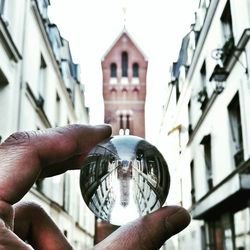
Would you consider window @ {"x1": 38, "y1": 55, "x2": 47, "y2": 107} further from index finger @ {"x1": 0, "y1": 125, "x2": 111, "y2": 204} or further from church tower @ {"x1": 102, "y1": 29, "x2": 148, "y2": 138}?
church tower @ {"x1": 102, "y1": 29, "x2": 148, "y2": 138}

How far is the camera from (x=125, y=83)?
47594 millimetres

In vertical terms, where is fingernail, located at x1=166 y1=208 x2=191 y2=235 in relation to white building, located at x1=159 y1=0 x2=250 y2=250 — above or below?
below

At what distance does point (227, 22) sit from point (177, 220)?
13.6 metres

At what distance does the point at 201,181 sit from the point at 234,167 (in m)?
4.82

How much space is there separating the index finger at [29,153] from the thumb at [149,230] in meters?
0.28

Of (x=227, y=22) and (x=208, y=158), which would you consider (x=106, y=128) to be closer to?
(x=227, y=22)

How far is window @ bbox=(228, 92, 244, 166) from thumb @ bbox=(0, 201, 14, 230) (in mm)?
11661

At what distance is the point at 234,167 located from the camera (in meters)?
12.9

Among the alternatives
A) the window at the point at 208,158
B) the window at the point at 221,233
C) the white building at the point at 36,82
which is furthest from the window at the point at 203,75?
the white building at the point at 36,82

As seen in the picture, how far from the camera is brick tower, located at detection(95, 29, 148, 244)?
47125 mm

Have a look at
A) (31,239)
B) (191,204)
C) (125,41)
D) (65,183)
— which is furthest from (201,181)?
(125,41)

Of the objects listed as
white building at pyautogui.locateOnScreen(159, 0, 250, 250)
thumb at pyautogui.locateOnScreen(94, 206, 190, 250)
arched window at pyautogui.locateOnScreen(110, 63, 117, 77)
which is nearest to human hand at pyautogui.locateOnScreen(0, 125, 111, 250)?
thumb at pyautogui.locateOnScreen(94, 206, 190, 250)

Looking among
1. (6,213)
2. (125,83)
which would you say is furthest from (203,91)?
(125,83)

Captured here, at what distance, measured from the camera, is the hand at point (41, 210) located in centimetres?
132
